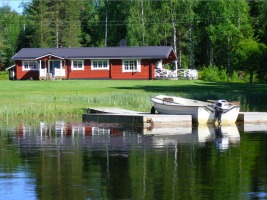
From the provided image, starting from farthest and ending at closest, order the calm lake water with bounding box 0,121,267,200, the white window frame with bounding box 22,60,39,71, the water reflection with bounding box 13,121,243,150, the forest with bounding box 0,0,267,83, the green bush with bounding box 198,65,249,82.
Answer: the forest with bounding box 0,0,267,83 → the white window frame with bounding box 22,60,39,71 → the green bush with bounding box 198,65,249,82 → the water reflection with bounding box 13,121,243,150 → the calm lake water with bounding box 0,121,267,200

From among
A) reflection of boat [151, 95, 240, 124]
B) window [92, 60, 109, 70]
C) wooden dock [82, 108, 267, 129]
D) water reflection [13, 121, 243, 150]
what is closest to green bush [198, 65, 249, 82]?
window [92, 60, 109, 70]

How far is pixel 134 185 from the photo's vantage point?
1695 centimetres

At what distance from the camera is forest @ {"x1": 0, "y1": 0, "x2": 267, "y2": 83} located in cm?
8150

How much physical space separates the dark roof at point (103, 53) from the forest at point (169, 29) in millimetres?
5269

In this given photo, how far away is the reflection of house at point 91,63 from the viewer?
74812mm

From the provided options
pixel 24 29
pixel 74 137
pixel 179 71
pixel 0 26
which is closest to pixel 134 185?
pixel 74 137

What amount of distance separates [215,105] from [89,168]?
43.8 ft

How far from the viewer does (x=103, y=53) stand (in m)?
76.4

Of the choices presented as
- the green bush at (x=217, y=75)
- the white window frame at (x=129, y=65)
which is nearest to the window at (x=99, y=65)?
the white window frame at (x=129, y=65)

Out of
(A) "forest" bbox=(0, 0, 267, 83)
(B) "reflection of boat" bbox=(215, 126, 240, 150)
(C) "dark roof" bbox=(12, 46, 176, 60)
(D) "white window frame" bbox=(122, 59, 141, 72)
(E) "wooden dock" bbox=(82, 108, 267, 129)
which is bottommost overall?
(B) "reflection of boat" bbox=(215, 126, 240, 150)

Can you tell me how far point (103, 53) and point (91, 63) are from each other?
1.58m

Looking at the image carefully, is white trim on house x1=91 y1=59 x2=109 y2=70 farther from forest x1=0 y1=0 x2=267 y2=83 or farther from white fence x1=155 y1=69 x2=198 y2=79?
forest x1=0 y1=0 x2=267 y2=83

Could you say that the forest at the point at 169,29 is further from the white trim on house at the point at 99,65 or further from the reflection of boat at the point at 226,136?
the reflection of boat at the point at 226,136

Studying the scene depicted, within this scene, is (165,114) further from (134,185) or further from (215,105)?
(134,185)
